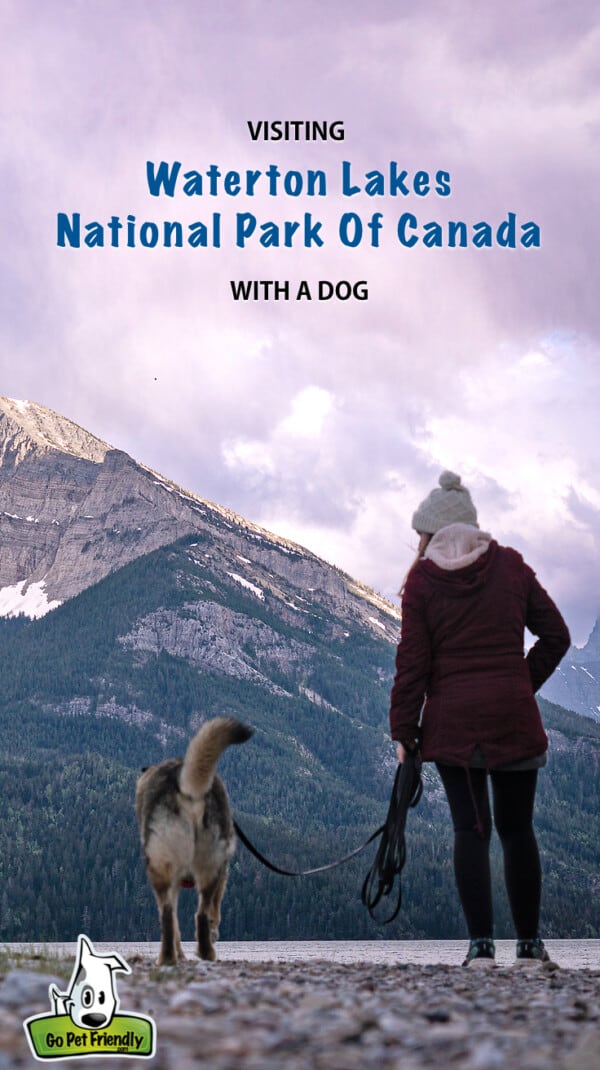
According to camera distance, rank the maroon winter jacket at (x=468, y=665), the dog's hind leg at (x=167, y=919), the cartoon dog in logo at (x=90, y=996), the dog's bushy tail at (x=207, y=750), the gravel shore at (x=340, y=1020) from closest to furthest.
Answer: the gravel shore at (x=340, y=1020) → the cartoon dog in logo at (x=90, y=996) → the dog's bushy tail at (x=207, y=750) → the dog's hind leg at (x=167, y=919) → the maroon winter jacket at (x=468, y=665)

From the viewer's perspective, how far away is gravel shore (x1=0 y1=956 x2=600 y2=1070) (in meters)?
4.23

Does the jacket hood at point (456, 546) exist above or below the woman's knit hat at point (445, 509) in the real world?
below

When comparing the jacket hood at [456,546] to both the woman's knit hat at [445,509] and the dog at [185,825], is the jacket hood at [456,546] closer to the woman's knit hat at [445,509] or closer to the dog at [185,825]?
the woman's knit hat at [445,509]

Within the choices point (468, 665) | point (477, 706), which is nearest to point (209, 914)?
point (477, 706)

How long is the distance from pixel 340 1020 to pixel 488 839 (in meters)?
4.26

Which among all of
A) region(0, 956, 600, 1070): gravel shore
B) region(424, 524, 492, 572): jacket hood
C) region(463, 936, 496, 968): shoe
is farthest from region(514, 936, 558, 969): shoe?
region(424, 524, 492, 572): jacket hood

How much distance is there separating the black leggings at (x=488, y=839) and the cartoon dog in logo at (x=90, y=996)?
4.20 metres

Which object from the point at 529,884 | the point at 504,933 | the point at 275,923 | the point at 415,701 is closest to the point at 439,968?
the point at 529,884

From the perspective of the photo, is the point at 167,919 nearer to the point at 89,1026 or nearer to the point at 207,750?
the point at 207,750

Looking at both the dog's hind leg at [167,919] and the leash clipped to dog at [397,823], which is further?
the leash clipped to dog at [397,823]

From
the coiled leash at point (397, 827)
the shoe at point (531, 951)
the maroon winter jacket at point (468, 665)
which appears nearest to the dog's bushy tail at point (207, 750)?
the coiled leash at point (397, 827)

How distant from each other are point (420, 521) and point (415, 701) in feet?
5.40

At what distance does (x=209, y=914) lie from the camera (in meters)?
A: 9.88

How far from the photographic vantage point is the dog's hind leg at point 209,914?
31.3ft
